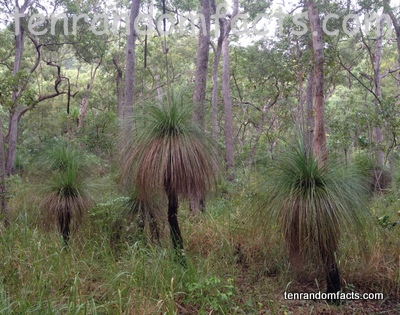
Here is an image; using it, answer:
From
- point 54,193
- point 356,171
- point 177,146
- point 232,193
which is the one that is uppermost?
point 177,146

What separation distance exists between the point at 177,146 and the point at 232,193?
4.17 metres

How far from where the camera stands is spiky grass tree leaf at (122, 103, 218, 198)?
3.83m

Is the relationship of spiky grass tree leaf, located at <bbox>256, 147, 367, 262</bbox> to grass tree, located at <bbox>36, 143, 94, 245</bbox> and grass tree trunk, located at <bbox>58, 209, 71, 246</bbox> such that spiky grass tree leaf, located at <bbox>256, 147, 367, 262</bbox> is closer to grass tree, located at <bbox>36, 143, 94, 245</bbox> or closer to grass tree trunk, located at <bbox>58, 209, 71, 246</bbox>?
grass tree, located at <bbox>36, 143, 94, 245</bbox>

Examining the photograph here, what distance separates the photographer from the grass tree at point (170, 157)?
3830 millimetres

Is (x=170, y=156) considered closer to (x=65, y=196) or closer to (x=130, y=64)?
(x=65, y=196)

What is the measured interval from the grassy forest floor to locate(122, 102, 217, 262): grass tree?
0.83 meters

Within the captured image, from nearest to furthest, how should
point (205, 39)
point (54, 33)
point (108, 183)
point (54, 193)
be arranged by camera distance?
point (54, 193) < point (108, 183) < point (205, 39) < point (54, 33)

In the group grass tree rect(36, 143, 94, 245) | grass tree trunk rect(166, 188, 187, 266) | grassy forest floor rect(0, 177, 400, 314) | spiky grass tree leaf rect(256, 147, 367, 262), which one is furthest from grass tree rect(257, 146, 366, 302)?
grass tree rect(36, 143, 94, 245)

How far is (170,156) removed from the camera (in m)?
3.82

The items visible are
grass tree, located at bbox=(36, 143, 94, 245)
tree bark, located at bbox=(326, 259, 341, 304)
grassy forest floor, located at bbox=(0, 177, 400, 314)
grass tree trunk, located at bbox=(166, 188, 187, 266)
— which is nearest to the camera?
grassy forest floor, located at bbox=(0, 177, 400, 314)

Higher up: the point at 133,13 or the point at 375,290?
the point at 133,13

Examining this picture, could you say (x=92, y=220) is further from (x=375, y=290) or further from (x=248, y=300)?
(x=375, y=290)

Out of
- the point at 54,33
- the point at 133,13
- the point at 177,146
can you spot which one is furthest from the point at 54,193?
the point at 54,33

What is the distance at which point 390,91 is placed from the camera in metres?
21.5
